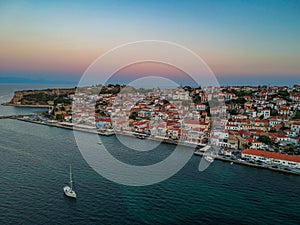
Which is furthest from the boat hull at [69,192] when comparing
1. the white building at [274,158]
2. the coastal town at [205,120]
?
the white building at [274,158]

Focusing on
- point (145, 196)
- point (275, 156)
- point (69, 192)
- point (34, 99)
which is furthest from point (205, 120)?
point (34, 99)

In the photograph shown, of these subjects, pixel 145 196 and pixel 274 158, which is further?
pixel 274 158

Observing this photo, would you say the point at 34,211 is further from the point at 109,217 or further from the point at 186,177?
the point at 186,177

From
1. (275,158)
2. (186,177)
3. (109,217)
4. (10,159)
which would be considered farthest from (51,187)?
(275,158)

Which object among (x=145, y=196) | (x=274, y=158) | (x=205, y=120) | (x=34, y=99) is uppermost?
(x=34, y=99)

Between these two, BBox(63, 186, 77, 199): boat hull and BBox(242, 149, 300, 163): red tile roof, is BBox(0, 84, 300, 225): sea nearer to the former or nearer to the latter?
BBox(63, 186, 77, 199): boat hull

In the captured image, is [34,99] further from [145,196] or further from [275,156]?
[275,156]
